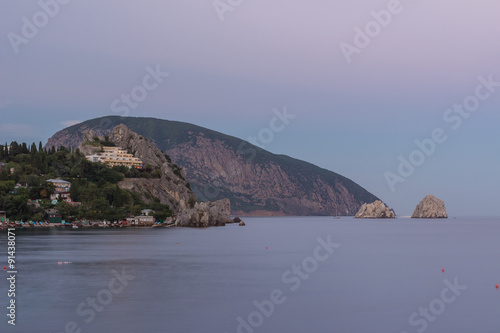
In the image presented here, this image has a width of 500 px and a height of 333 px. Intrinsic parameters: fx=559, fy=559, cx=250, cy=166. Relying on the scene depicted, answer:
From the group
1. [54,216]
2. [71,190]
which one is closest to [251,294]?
[54,216]

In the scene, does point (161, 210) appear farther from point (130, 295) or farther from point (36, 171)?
point (130, 295)

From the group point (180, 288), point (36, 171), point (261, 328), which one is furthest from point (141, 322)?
point (36, 171)

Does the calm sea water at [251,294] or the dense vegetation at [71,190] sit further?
the dense vegetation at [71,190]

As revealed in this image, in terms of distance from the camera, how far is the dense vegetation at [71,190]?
157m

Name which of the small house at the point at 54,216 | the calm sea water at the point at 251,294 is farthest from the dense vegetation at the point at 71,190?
the calm sea water at the point at 251,294

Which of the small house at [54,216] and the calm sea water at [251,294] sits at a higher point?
the calm sea water at [251,294]

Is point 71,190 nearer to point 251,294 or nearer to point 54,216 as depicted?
point 54,216

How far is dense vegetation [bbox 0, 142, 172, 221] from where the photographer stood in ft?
516

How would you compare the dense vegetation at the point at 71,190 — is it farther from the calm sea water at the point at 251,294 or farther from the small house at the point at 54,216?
the calm sea water at the point at 251,294

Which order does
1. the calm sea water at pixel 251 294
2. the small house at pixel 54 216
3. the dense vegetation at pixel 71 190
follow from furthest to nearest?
1. the small house at pixel 54 216
2. the dense vegetation at pixel 71 190
3. the calm sea water at pixel 251 294

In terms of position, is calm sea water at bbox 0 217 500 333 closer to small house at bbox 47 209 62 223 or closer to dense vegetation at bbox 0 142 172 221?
dense vegetation at bbox 0 142 172 221

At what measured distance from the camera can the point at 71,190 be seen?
561 feet

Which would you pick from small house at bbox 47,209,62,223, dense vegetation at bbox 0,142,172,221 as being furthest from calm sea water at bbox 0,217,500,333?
small house at bbox 47,209,62,223

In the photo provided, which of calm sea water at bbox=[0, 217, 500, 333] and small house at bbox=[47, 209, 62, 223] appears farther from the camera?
small house at bbox=[47, 209, 62, 223]
